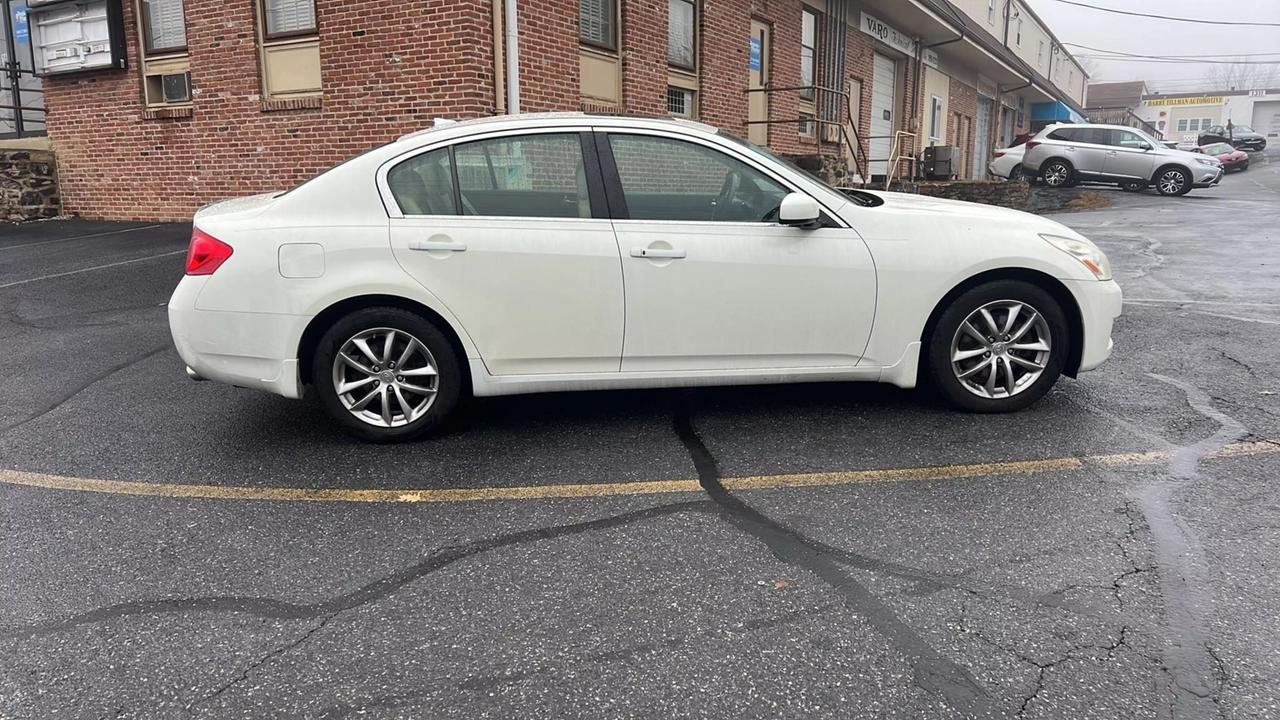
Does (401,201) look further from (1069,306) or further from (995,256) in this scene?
(1069,306)

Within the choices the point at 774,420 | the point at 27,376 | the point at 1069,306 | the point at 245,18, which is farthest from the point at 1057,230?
the point at 245,18

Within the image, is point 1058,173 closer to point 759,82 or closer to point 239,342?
point 759,82

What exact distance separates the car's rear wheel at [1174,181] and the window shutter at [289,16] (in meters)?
21.3

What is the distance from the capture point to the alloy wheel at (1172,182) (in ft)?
75.5

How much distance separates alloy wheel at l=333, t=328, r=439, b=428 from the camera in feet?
14.6

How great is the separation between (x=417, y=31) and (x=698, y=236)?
740cm

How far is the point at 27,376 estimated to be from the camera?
5.95 m

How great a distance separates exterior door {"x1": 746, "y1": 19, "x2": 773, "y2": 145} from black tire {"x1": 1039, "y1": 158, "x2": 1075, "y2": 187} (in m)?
11.1

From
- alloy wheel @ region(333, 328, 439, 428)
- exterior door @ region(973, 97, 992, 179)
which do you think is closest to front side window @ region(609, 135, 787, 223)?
alloy wheel @ region(333, 328, 439, 428)

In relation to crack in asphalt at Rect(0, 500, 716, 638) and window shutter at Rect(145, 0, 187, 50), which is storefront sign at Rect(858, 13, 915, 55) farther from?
crack in asphalt at Rect(0, 500, 716, 638)

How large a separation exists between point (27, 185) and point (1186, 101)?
9182cm

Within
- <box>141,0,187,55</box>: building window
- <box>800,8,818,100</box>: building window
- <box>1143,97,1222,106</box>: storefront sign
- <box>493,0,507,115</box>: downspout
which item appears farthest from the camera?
<box>1143,97,1222,106</box>: storefront sign

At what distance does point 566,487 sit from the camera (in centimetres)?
398

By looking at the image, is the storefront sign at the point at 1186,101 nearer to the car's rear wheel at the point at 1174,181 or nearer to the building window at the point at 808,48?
the car's rear wheel at the point at 1174,181
